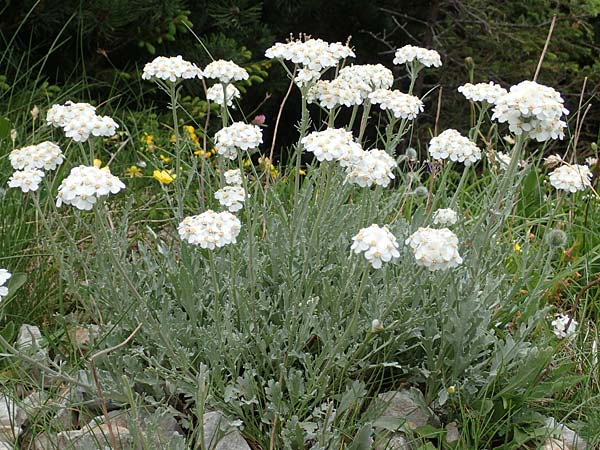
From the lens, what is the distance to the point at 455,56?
634 cm

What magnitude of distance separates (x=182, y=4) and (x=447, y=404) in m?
2.92

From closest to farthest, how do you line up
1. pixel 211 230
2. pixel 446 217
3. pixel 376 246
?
pixel 376 246 → pixel 211 230 → pixel 446 217

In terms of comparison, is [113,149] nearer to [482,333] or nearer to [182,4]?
[182,4]

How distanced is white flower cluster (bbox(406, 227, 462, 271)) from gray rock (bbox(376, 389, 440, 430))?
542 millimetres

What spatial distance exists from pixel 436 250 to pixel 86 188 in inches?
28.8

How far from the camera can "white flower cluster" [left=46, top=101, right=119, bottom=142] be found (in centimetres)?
183

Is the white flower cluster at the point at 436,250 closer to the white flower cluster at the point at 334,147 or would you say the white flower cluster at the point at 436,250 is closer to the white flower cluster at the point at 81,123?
the white flower cluster at the point at 334,147

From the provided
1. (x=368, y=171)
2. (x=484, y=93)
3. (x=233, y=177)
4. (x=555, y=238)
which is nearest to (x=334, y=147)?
(x=368, y=171)

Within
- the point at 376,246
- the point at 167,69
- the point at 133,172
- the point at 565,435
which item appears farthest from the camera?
the point at 133,172

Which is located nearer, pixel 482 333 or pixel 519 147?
pixel 519 147

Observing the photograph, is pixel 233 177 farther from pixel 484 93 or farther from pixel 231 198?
pixel 484 93

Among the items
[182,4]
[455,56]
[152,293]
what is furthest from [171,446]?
[455,56]

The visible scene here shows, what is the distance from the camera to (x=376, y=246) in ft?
5.27

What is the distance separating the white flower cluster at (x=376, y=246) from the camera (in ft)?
5.24
